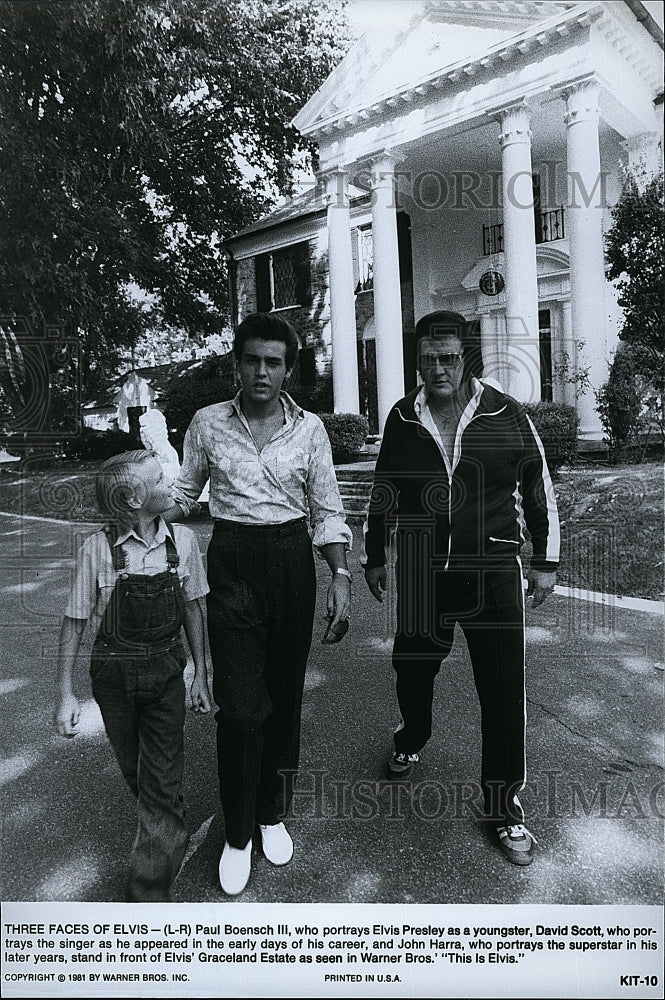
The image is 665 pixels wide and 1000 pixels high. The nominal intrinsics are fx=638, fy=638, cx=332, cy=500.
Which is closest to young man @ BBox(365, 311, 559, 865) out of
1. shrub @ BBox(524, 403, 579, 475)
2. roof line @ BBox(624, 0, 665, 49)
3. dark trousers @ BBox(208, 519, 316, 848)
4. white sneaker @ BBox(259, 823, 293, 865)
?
shrub @ BBox(524, 403, 579, 475)

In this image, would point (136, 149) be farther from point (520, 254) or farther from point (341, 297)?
point (520, 254)

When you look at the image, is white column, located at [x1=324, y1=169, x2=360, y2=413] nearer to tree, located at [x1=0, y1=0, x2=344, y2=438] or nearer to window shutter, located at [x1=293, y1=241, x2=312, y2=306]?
window shutter, located at [x1=293, y1=241, x2=312, y2=306]

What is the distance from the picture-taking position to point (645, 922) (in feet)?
6.64

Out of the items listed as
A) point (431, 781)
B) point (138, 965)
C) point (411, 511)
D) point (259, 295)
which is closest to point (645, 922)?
point (431, 781)

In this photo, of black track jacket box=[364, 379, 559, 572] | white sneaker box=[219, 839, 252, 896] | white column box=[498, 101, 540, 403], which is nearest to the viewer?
white sneaker box=[219, 839, 252, 896]

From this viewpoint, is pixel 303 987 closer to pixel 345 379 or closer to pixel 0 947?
pixel 0 947

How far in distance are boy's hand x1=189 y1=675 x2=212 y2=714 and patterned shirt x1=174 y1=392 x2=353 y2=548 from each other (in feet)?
1.67

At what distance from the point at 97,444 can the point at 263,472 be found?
0.80m

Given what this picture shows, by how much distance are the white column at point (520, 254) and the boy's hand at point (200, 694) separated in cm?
142

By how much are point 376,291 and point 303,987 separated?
2.41 m

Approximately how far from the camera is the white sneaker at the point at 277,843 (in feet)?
6.54

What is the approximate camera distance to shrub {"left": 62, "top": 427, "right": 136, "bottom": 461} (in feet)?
7.55

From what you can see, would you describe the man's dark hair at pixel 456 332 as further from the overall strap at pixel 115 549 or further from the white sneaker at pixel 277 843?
the white sneaker at pixel 277 843

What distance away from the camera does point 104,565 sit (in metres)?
1.83
